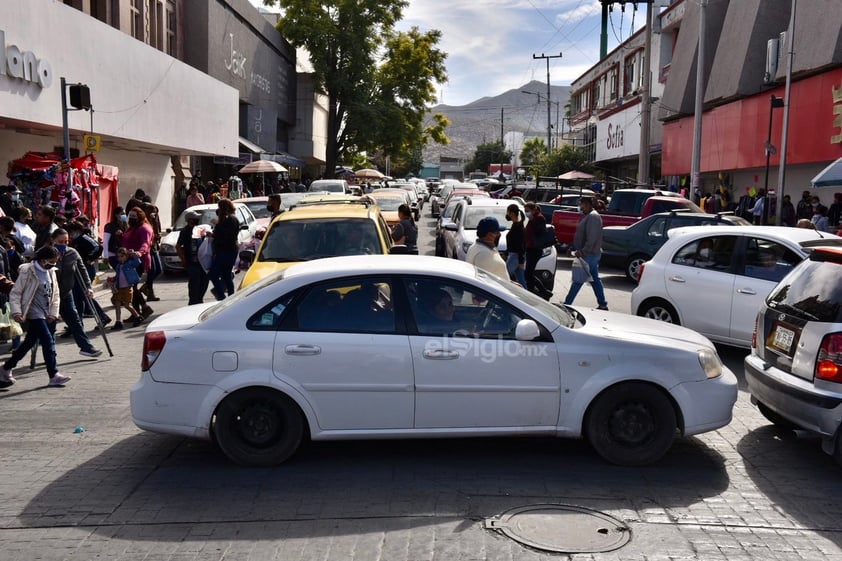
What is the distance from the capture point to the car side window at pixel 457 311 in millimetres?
5992

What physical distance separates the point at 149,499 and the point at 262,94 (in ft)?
140

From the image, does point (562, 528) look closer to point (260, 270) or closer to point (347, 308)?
point (347, 308)

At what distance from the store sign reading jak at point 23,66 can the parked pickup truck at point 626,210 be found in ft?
40.3

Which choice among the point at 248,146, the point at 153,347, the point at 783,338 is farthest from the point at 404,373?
the point at 248,146

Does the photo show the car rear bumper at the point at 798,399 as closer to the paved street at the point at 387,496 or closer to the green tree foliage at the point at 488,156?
the paved street at the point at 387,496

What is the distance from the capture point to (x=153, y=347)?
235 inches

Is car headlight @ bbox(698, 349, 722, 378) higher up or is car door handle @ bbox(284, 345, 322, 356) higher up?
car door handle @ bbox(284, 345, 322, 356)

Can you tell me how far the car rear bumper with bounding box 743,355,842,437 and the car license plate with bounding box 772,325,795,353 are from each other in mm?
176

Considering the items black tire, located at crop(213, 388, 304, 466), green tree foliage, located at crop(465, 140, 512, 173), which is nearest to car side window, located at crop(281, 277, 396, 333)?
black tire, located at crop(213, 388, 304, 466)

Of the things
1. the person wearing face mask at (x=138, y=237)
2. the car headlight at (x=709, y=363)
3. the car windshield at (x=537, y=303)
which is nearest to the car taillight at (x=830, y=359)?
the car headlight at (x=709, y=363)

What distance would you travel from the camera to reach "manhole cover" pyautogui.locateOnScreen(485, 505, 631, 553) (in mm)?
4805

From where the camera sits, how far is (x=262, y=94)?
46.1 metres

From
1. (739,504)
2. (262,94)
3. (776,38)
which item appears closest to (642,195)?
(776,38)

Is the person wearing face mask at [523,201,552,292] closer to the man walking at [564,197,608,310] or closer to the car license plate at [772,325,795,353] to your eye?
the man walking at [564,197,608,310]
